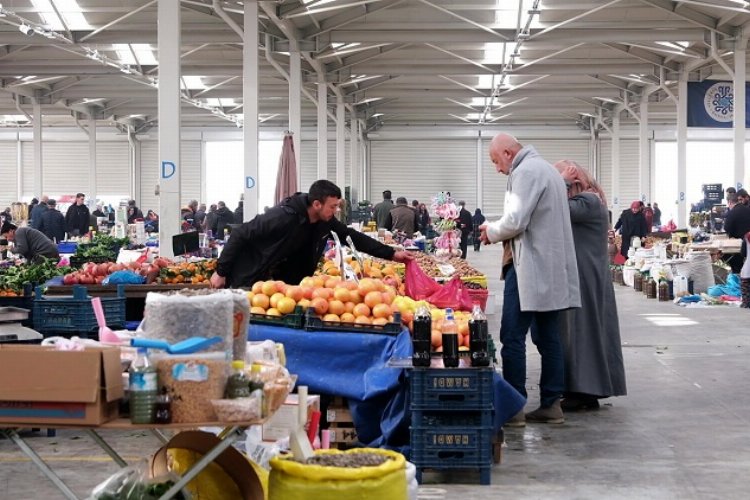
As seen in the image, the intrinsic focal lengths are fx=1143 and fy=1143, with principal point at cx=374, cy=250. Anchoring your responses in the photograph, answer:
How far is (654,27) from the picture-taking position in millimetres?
22688

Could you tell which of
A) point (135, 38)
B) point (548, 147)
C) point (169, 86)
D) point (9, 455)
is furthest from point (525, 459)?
point (548, 147)

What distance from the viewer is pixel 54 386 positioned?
3633 mm

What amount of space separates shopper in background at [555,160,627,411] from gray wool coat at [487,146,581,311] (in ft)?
2.09

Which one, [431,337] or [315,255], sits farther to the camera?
[315,255]

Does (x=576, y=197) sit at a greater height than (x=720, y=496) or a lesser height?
greater

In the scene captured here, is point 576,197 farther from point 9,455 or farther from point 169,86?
point 169,86

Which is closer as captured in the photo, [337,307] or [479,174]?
[337,307]

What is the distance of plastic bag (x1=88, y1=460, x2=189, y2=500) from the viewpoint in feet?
12.8

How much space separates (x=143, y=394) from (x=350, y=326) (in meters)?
2.89

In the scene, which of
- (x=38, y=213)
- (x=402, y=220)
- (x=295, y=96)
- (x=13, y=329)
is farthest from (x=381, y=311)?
(x=38, y=213)

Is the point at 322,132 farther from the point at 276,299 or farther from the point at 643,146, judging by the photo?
the point at 276,299

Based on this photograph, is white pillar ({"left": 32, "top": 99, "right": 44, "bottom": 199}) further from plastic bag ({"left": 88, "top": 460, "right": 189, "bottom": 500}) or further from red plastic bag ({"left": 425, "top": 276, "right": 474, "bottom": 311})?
plastic bag ({"left": 88, "top": 460, "right": 189, "bottom": 500})

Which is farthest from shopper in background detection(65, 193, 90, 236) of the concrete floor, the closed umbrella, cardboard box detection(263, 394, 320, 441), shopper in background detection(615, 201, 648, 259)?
cardboard box detection(263, 394, 320, 441)

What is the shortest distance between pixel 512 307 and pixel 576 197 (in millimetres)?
1038
